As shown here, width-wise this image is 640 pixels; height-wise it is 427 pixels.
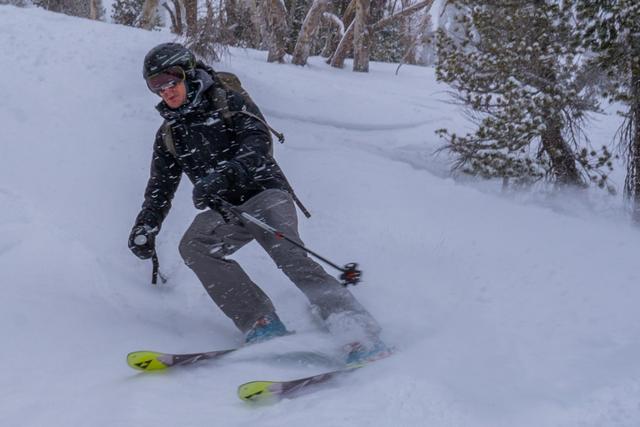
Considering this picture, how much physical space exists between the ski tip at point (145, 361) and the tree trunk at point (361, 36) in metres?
14.7

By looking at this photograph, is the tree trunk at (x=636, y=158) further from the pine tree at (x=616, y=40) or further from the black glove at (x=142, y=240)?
the black glove at (x=142, y=240)

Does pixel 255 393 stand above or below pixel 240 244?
below

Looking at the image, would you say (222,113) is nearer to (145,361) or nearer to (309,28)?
(145,361)

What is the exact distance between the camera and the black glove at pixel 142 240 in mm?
4094

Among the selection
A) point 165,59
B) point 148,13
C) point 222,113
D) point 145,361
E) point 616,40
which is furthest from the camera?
point 148,13

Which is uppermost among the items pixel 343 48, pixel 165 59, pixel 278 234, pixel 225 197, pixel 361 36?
pixel 361 36

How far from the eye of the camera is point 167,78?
12.5 feet

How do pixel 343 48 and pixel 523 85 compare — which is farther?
pixel 343 48

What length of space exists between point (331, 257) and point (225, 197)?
6.47ft

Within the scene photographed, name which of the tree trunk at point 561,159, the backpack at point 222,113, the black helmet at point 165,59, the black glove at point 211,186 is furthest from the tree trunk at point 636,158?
the black helmet at point 165,59

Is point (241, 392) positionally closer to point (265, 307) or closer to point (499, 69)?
point (265, 307)

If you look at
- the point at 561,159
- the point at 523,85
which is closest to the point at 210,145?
the point at 523,85

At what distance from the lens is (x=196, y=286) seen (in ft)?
17.0

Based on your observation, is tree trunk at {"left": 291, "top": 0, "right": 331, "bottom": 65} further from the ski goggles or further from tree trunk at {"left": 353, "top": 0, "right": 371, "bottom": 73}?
the ski goggles
